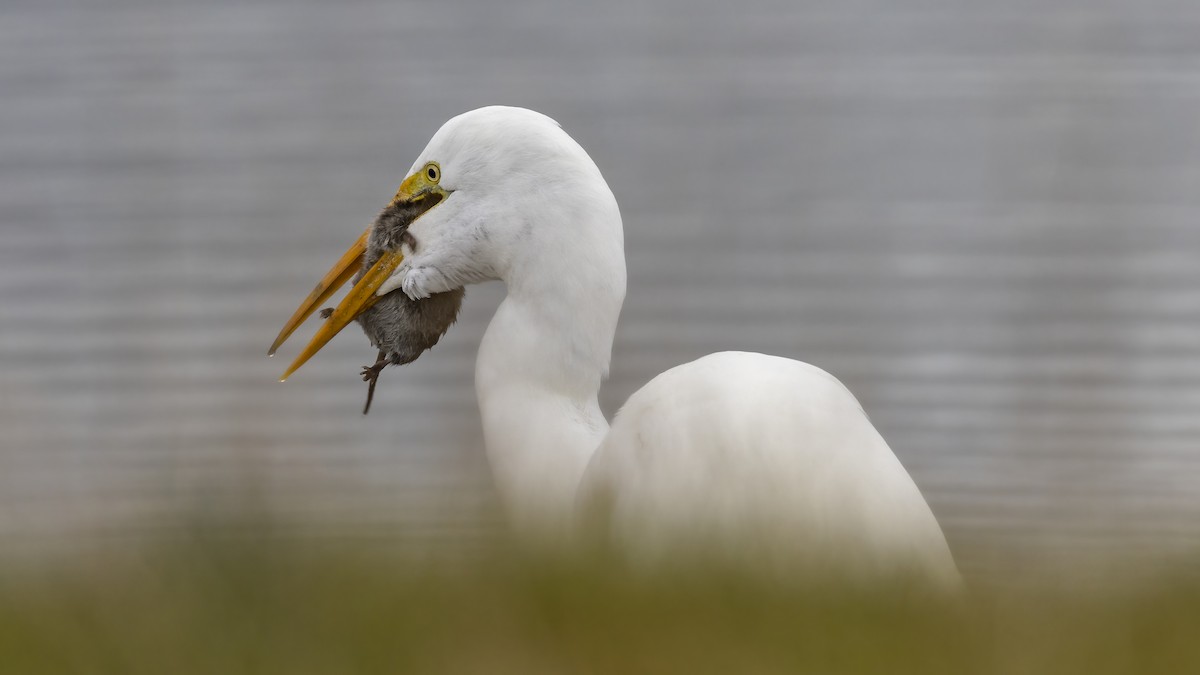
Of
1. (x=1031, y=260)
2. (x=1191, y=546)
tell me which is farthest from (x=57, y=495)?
(x=1031, y=260)

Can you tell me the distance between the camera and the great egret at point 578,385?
2242 millimetres

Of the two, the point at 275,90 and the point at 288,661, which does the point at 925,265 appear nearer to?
the point at 275,90

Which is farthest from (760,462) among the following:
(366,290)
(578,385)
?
(366,290)

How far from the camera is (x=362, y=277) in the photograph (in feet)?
9.80

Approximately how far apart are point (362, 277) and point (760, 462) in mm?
1116

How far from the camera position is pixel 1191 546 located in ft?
5.49

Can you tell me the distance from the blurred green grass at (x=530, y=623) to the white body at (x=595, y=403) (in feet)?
1.65

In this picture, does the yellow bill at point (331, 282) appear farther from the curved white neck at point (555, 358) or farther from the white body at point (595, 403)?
the curved white neck at point (555, 358)

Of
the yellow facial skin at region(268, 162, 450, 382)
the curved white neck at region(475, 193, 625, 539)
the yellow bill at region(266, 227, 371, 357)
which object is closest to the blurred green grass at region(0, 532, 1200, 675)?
the curved white neck at region(475, 193, 625, 539)

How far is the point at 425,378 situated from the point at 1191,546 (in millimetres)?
3759

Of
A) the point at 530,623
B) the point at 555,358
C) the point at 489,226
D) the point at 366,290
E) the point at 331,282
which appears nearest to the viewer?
the point at 530,623

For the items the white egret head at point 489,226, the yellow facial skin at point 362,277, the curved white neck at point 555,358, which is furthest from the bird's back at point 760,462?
the yellow facial skin at point 362,277

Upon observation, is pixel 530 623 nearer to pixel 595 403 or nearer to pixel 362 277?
pixel 595 403

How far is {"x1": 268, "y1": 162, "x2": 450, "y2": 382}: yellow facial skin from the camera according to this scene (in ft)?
9.54
